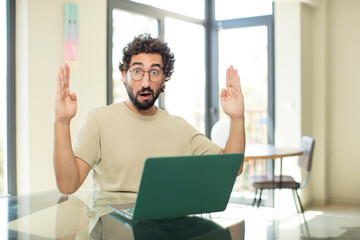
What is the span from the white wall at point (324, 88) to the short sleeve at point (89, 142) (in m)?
3.56

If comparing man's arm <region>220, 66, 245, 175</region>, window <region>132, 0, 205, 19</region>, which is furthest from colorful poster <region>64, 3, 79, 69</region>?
man's arm <region>220, 66, 245, 175</region>

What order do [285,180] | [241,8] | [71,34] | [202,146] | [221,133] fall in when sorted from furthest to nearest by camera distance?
[241,8] < [221,133] < [285,180] < [71,34] < [202,146]

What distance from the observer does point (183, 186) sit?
1.18 meters

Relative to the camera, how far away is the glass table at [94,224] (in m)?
1.13

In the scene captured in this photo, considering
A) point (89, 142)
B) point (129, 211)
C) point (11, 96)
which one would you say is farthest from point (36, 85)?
point (129, 211)

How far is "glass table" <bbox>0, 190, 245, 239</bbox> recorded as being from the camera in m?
1.13

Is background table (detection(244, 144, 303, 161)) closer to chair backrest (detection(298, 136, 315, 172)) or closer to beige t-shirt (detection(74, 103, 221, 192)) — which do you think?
chair backrest (detection(298, 136, 315, 172))

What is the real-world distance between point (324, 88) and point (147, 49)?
12.4 ft

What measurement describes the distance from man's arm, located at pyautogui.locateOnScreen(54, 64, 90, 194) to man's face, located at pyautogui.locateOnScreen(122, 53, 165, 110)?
Result: 30 centimetres

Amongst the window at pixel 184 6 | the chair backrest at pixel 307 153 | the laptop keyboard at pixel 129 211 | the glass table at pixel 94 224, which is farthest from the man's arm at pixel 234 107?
the window at pixel 184 6

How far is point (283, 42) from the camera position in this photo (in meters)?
5.11

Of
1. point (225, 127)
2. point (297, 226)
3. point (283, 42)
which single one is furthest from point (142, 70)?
point (283, 42)

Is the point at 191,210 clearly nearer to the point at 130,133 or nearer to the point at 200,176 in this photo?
the point at 200,176

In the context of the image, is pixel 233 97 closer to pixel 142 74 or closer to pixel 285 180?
pixel 142 74
